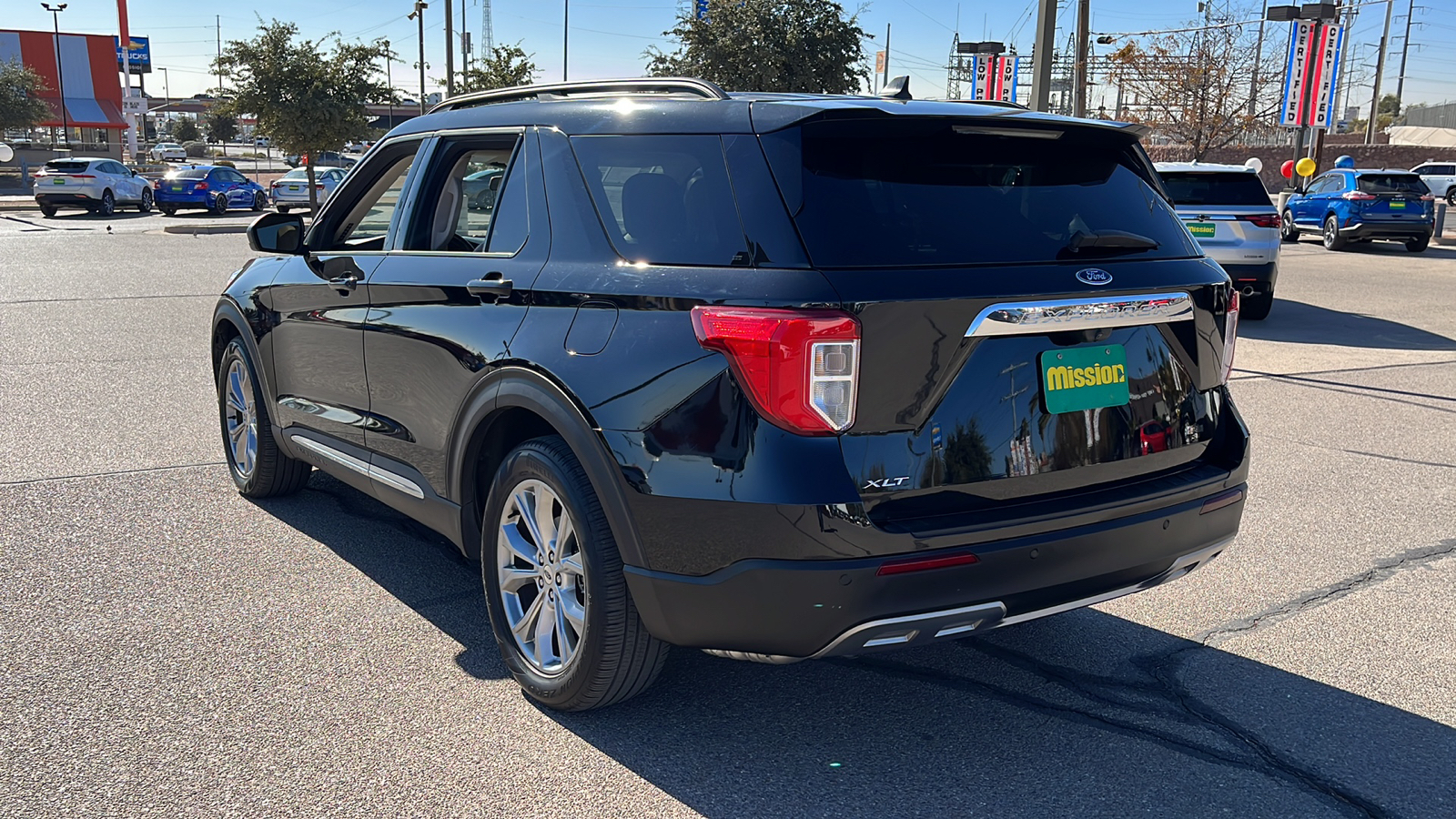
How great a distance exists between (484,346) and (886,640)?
4.98 feet

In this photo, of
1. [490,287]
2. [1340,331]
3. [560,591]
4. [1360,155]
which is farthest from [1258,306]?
[1360,155]

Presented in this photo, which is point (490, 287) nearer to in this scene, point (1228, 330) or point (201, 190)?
point (1228, 330)

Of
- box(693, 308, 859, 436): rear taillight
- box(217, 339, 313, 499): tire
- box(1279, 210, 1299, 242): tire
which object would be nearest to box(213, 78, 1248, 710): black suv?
box(693, 308, 859, 436): rear taillight

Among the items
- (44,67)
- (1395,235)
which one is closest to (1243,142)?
(1395,235)

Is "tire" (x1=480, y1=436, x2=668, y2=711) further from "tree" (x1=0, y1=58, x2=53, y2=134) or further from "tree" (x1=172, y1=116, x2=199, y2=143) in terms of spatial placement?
"tree" (x1=172, y1=116, x2=199, y2=143)

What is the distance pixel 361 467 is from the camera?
14.6ft

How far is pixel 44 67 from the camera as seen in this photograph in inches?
2751

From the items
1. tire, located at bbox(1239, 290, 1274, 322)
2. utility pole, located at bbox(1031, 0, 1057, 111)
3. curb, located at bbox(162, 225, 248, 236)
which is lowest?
curb, located at bbox(162, 225, 248, 236)

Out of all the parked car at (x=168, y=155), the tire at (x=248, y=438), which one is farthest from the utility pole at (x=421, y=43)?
the tire at (x=248, y=438)

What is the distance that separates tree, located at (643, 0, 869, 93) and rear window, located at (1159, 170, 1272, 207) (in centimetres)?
2165

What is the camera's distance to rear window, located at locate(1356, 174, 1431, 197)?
22.2 metres

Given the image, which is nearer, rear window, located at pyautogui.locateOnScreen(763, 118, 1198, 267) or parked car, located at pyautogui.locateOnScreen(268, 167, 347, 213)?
rear window, located at pyautogui.locateOnScreen(763, 118, 1198, 267)

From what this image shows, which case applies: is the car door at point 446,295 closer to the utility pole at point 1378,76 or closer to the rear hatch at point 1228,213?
the rear hatch at point 1228,213

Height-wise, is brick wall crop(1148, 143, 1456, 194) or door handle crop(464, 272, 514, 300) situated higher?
brick wall crop(1148, 143, 1456, 194)
